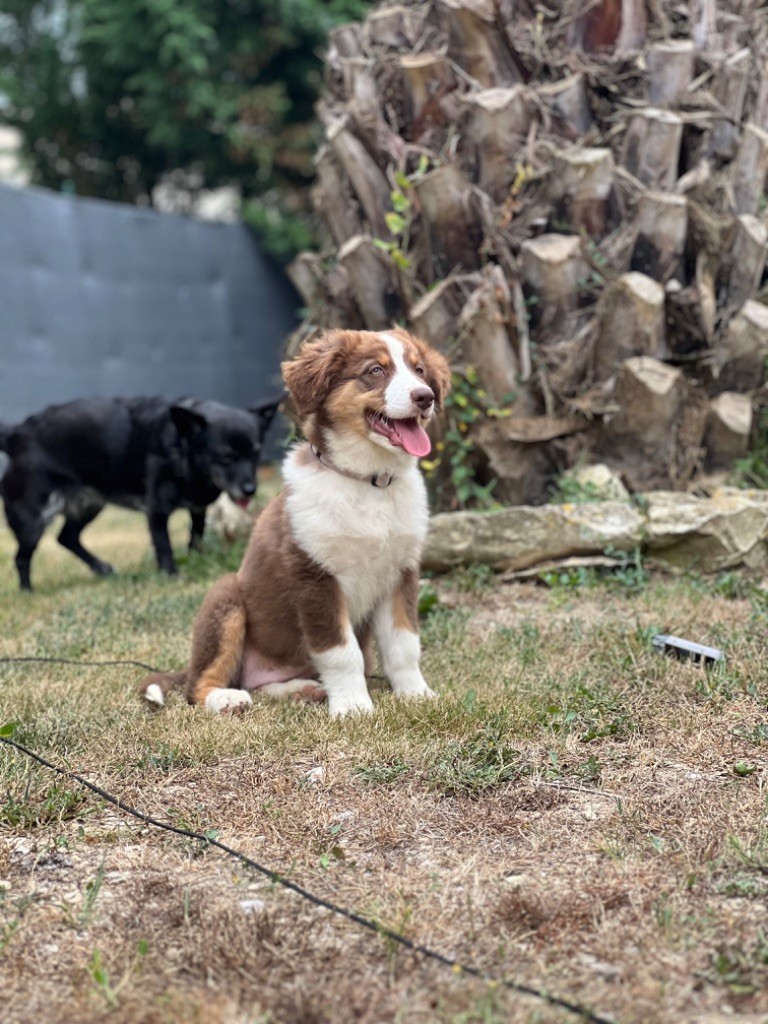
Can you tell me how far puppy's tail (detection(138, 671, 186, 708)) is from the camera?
4.10 m

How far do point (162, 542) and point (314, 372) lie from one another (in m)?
3.42

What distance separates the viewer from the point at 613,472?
6285 mm

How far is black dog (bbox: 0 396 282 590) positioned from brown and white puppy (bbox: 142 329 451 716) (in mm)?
2787

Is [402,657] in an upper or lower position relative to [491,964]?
lower

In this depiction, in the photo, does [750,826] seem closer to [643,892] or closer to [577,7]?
[643,892]

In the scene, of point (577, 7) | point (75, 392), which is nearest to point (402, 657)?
point (577, 7)

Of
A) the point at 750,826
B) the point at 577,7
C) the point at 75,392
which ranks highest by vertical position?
the point at 577,7

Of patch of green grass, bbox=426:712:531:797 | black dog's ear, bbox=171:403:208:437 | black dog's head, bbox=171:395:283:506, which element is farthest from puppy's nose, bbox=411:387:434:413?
black dog's ear, bbox=171:403:208:437

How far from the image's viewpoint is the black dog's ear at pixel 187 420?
679cm

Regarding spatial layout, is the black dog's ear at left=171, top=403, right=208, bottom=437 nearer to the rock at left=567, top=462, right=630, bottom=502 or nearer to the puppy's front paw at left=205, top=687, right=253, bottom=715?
the rock at left=567, top=462, right=630, bottom=502

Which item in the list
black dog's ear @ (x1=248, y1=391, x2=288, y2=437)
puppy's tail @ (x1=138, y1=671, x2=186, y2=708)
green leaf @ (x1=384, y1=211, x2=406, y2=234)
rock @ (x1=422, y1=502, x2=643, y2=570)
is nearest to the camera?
puppy's tail @ (x1=138, y1=671, x2=186, y2=708)

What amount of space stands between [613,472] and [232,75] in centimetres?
1086

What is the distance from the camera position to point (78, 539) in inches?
308

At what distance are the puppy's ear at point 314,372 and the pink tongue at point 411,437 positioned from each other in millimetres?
296
